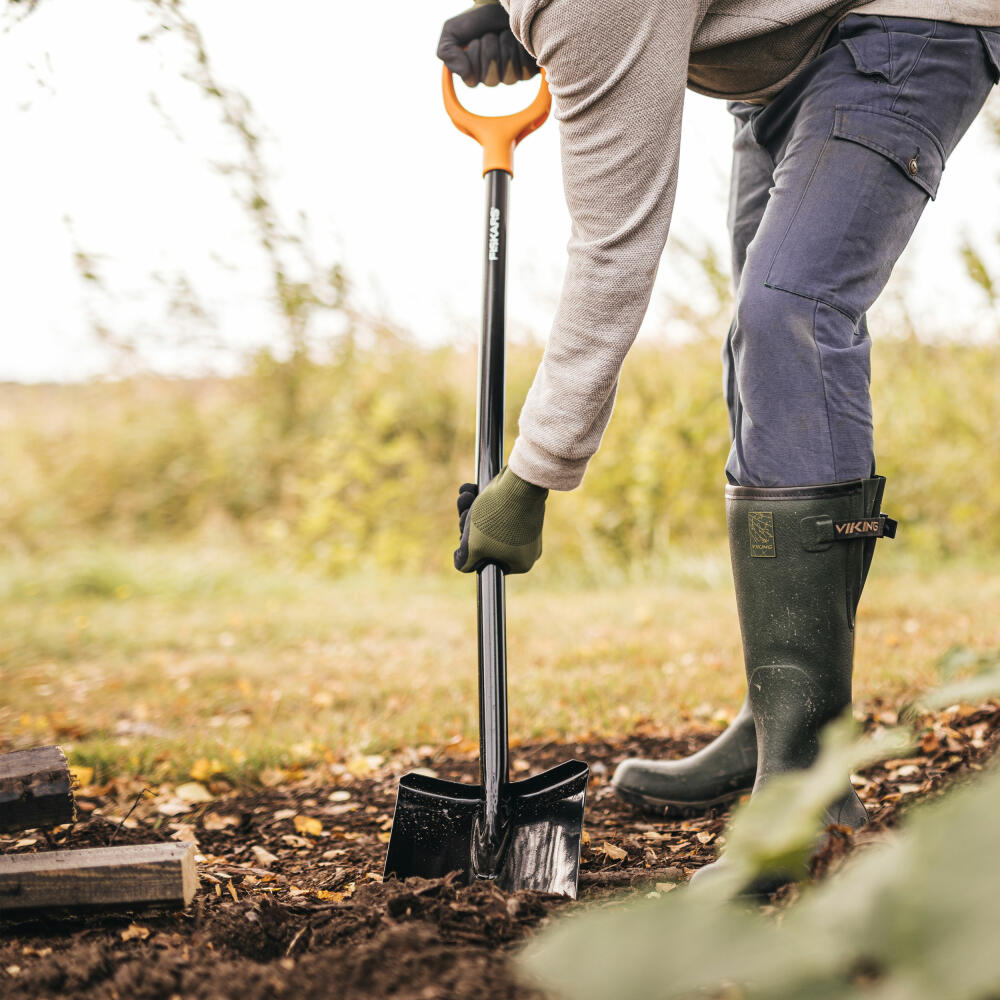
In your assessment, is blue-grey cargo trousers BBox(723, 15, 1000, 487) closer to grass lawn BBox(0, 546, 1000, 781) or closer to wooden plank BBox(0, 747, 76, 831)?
grass lawn BBox(0, 546, 1000, 781)

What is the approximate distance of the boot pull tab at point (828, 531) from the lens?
51.2 inches

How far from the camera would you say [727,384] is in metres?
1.77

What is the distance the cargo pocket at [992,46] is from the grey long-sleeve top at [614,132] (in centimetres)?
2

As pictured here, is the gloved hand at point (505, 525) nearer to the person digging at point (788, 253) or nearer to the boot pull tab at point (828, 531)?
the person digging at point (788, 253)

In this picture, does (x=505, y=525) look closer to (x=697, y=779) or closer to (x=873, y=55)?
(x=697, y=779)

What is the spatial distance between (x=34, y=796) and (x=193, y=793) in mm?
823

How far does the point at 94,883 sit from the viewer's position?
1174mm

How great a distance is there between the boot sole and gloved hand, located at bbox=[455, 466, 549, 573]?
Answer: 0.55 metres

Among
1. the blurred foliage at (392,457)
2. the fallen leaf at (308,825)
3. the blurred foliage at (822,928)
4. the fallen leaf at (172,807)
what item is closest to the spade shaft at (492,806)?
the fallen leaf at (308,825)

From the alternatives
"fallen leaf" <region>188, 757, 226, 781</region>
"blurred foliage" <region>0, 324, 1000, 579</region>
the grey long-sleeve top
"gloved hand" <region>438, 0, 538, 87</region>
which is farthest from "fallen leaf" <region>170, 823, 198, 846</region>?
"blurred foliage" <region>0, 324, 1000, 579</region>

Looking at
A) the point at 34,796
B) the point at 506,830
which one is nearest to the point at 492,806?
the point at 506,830

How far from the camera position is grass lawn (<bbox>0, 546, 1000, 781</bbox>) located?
2.48m

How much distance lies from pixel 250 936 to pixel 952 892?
36.9 inches

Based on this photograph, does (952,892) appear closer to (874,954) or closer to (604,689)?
(874,954)
